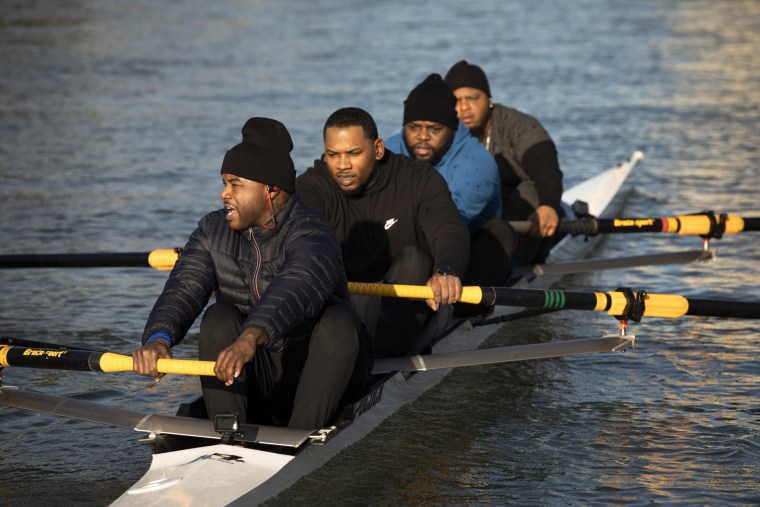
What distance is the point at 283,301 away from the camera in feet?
17.7

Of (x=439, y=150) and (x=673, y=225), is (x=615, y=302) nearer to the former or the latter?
(x=439, y=150)

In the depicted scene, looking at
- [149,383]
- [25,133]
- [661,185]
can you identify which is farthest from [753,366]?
[25,133]

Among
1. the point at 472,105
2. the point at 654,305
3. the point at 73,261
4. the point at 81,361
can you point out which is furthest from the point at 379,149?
the point at 472,105

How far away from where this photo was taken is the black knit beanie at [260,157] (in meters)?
5.51

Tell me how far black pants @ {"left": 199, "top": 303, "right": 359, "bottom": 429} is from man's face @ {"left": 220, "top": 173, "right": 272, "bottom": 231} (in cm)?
40

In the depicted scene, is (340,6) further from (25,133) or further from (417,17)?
(25,133)

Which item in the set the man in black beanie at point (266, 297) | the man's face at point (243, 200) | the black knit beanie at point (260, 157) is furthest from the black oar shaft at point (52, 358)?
the black knit beanie at point (260, 157)

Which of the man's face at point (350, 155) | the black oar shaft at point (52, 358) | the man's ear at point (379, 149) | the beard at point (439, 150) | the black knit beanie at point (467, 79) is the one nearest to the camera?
the black oar shaft at point (52, 358)

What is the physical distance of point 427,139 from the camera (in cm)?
812

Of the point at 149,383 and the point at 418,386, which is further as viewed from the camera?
the point at 149,383

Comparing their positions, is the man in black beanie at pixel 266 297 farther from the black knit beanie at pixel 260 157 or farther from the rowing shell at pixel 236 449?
the rowing shell at pixel 236 449

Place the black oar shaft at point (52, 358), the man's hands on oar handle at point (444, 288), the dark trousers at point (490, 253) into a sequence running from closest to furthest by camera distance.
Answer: the black oar shaft at point (52, 358)
the man's hands on oar handle at point (444, 288)
the dark trousers at point (490, 253)

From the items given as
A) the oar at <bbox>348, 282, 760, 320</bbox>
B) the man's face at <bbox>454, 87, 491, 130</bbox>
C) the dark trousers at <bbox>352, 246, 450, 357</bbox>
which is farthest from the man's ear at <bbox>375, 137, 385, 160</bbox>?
the man's face at <bbox>454, 87, 491, 130</bbox>

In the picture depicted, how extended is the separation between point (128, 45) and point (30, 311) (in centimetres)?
2028
